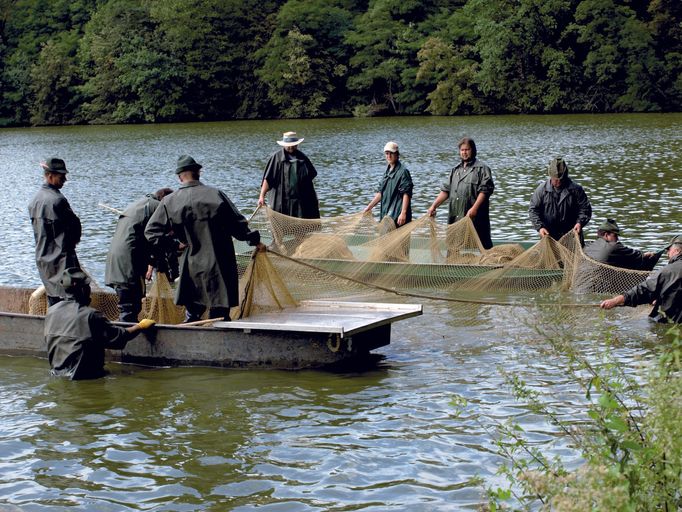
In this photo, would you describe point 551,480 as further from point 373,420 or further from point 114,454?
point 114,454

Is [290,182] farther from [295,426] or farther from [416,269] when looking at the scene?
[295,426]

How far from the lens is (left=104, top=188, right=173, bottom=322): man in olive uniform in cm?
1064

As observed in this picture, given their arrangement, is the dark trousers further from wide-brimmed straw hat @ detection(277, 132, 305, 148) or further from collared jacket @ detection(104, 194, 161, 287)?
wide-brimmed straw hat @ detection(277, 132, 305, 148)

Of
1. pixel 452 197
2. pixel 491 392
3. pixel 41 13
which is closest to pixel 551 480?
pixel 491 392

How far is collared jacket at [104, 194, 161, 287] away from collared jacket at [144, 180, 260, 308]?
606mm

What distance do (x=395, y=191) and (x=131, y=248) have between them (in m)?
4.68

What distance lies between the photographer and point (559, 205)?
13.1 m

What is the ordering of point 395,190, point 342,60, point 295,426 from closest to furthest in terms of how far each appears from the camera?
point 295,426 < point 395,190 < point 342,60

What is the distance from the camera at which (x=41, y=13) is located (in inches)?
3157

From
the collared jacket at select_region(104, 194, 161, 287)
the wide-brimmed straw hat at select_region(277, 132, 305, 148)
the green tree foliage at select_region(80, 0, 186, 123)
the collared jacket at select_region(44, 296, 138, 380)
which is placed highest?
the green tree foliage at select_region(80, 0, 186, 123)

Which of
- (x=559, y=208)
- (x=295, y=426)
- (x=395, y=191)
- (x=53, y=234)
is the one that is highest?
(x=395, y=191)

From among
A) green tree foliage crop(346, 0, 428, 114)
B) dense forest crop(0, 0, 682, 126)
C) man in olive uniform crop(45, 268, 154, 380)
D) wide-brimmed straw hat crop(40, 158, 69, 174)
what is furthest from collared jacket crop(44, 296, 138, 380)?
green tree foliage crop(346, 0, 428, 114)

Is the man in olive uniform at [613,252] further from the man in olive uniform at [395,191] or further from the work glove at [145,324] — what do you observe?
the work glove at [145,324]

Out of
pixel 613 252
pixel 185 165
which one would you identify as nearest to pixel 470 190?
pixel 613 252
